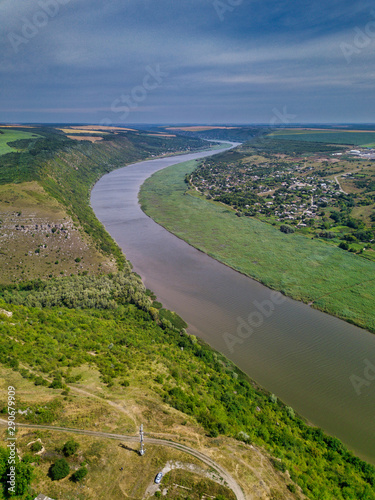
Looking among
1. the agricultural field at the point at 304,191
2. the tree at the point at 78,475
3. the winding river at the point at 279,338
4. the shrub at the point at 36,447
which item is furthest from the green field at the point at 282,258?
the shrub at the point at 36,447

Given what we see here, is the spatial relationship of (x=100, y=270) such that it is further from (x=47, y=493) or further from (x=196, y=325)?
(x=47, y=493)

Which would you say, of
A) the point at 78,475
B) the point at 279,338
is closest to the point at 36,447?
the point at 78,475

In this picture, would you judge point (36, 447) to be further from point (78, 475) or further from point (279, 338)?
point (279, 338)

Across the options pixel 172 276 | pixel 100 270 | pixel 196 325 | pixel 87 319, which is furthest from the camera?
pixel 172 276

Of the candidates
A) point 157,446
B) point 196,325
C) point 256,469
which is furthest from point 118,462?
point 196,325

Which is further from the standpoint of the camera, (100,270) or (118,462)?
(100,270)

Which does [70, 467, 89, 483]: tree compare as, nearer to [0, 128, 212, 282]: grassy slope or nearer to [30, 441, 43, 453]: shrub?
[30, 441, 43, 453]: shrub

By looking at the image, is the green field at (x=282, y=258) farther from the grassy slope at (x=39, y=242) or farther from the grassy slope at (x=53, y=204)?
the grassy slope at (x=39, y=242)
